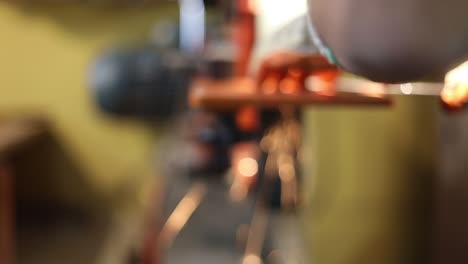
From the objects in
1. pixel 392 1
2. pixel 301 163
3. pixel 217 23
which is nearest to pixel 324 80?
pixel 392 1

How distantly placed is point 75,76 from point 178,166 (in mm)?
938

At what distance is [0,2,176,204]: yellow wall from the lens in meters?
2.21

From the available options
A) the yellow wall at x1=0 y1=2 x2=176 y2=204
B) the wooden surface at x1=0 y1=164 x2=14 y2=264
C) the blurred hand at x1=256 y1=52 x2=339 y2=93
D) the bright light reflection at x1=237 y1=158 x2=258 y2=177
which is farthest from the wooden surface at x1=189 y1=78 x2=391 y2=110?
the yellow wall at x1=0 y1=2 x2=176 y2=204

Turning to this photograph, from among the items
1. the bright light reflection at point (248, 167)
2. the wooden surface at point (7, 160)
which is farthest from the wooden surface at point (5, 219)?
the bright light reflection at point (248, 167)

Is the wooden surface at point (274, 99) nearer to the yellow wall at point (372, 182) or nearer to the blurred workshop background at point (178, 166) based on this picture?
the blurred workshop background at point (178, 166)

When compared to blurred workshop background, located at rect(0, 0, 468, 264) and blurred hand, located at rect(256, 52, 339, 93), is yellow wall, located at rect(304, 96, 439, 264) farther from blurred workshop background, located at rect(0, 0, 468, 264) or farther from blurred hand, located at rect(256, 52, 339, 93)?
blurred hand, located at rect(256, 52, 339, 93)

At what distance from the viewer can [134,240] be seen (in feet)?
5.10

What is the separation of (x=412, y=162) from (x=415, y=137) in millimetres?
42

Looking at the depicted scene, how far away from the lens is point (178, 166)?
1.45 m

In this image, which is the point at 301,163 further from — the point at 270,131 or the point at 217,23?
the point at 217,23

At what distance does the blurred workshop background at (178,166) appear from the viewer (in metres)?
1.03

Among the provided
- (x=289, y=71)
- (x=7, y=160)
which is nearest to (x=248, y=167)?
(x=289, y=71)

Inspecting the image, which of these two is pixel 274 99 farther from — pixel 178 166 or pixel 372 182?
pixel 178 166

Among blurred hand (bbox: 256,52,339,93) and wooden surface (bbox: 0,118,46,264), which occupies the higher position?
blurred hand (bbox: 256,52,339,93)
